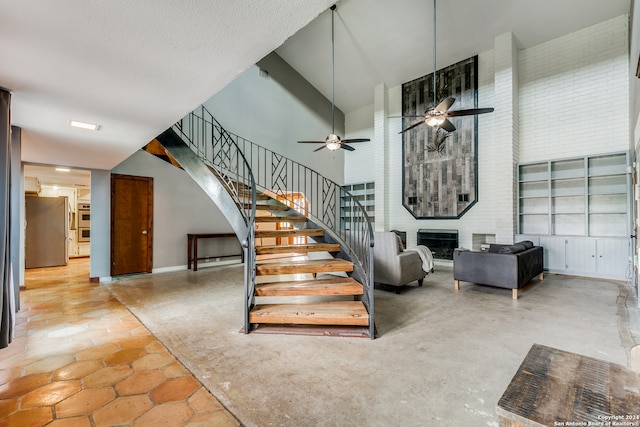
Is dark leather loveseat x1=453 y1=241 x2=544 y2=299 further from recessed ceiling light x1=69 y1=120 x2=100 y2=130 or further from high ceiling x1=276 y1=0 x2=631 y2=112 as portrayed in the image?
recessed ceiling light x1=69 y1=120 x2=100 y2=130

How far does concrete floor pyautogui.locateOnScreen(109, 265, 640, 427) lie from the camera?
179cm

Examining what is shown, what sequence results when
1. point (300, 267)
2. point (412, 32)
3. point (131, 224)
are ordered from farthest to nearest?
1. point (412, 32)
2. point (131, 224)
3. point (300, 267)

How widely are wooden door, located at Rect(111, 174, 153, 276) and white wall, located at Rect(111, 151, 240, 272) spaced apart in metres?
0.11

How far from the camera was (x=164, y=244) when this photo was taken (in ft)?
20.8

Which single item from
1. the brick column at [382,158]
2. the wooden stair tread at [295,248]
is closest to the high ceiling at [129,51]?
the wooden stair tread at [295,248]

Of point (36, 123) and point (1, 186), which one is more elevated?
point (36, 123)

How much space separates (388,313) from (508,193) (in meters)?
4.63

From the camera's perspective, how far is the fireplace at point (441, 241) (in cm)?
734

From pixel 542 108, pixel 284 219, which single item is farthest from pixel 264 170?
pixel 542 108

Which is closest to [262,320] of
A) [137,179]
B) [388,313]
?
[388,313]

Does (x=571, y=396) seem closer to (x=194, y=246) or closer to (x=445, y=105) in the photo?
(x=445, y=105)

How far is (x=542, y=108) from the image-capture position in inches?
256

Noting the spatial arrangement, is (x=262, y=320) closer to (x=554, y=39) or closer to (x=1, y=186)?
(x=1, y=186)

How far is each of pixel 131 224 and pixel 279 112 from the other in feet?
16.1
